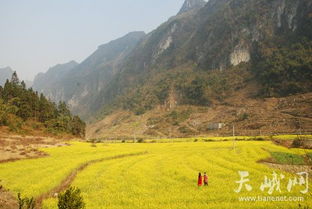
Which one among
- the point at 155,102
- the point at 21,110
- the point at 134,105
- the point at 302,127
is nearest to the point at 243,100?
the point at 302,127

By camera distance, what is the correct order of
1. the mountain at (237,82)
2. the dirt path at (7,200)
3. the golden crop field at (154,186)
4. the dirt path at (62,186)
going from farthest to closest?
1. the mountain at (237,82)
2. the dirt path at (62,186)
3. the dirt path at (7,200)
4. the golden crop field at (154,186)

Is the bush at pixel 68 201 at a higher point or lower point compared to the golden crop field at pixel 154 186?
higher

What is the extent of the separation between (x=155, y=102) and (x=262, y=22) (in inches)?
2951

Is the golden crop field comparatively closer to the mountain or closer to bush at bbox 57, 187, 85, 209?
bush at bbox 57, 187, 85, 209

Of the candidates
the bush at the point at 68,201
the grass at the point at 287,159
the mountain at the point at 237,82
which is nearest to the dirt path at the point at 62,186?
the bush at the point at 68,201

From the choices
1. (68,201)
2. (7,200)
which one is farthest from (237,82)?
(68,201)

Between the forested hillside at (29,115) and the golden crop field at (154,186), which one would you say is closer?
the golden crop field at (154,186)

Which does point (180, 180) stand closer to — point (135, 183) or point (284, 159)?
point (135, 183)

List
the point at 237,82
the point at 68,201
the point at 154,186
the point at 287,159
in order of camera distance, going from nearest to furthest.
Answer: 1. the point at 68,201
2. the point at 154,186
3. the point at 287,159
4. the point at 237,82

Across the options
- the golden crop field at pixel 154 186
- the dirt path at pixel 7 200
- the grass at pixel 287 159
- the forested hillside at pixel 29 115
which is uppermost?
the forested hillside at pixel 29 115

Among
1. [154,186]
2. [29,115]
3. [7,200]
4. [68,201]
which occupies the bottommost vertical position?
[7,200]

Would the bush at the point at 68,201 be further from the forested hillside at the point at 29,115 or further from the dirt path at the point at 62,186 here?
the forested hillside at the point at 29,115

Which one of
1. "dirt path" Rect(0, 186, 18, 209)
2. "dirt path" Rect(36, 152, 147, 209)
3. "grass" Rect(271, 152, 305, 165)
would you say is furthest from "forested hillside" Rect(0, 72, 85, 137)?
"grass" Rect(271, 152, 305, 165)

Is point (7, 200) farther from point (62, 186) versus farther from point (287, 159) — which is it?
point (287, 159)
